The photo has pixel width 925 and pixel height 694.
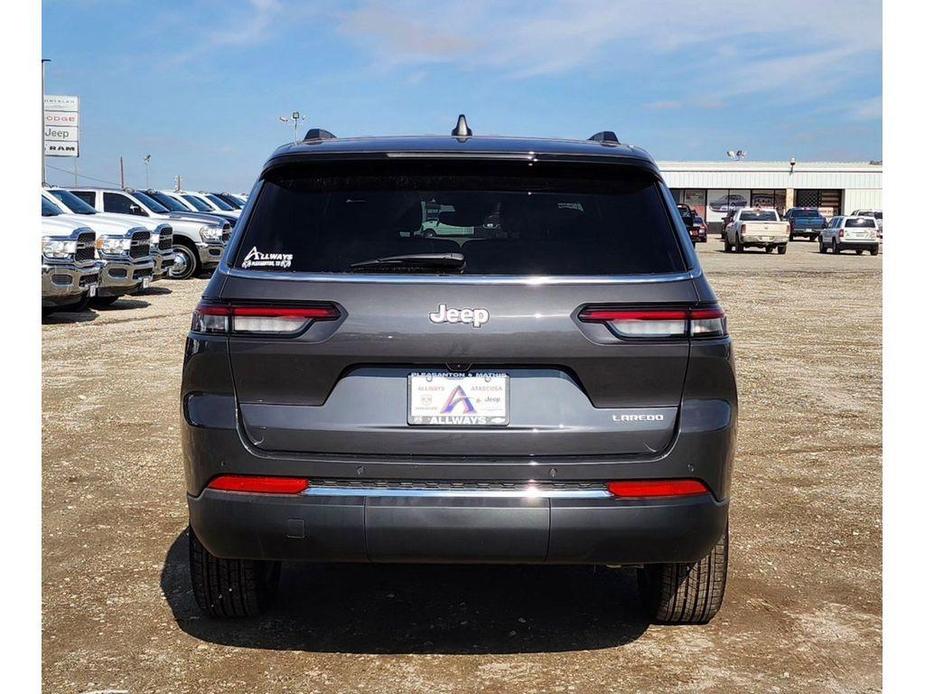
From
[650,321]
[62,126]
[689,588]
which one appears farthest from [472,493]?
[62,126]

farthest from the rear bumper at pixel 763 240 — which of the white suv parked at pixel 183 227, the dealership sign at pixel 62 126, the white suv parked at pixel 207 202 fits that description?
the dealership sign at pixel 62 126

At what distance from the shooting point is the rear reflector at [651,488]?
3197mm

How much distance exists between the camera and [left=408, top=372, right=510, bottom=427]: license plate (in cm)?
317

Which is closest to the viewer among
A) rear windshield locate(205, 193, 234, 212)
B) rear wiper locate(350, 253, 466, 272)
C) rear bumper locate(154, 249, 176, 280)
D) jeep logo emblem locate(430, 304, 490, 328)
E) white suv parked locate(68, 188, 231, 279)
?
jeep logo emblem locate(430, 304, 490, 328)

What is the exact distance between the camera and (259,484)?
324 centimetres

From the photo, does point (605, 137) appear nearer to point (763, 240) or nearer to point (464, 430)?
Answer: point (464, 430)

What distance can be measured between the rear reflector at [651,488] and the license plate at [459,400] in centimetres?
42

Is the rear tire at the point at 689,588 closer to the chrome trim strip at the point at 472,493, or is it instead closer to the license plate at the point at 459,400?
the chrome trim strip at the point at 472,493

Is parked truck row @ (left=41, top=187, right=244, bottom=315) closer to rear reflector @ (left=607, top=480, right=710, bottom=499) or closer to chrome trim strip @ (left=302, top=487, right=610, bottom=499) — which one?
chrome trim strip @ (left=302, top=487, right=610, bottom=499)

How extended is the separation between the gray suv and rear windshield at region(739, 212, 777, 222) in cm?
3904

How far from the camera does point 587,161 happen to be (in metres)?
3.46

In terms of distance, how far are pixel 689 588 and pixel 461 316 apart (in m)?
1.48

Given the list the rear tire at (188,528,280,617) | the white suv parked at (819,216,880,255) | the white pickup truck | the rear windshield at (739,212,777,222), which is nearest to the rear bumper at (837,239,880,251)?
the white suv parked at (819,216,880,255)
